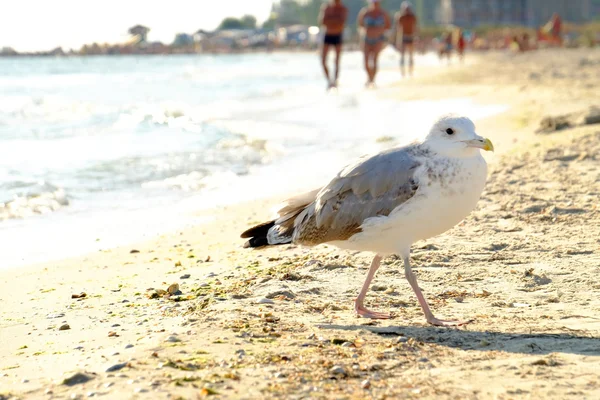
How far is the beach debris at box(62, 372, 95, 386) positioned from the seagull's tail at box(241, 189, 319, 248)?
59.6 inches

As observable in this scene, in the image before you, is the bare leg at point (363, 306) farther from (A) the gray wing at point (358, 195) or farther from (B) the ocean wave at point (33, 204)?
(B) the ocean wave at point (33, 204)

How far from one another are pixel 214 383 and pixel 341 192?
1.54 metres

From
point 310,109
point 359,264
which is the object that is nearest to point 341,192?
point 359,264

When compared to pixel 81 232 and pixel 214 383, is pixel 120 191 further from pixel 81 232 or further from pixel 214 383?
pixel 214 383

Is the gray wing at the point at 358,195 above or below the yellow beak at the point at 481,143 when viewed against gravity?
below

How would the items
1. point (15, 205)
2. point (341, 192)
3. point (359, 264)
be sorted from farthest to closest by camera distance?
point (15, 205) → point (359, 264) → point (341, 192)

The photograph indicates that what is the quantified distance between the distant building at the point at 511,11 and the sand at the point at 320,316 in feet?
431

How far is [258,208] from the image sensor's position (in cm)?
809

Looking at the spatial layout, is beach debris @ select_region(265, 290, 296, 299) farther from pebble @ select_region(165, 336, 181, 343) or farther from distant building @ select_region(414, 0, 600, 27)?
distant building @ select_region(414, 0, 600, 27)

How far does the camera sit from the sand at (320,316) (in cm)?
351

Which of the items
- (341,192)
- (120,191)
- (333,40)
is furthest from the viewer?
(333,40)

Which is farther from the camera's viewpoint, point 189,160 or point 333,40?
point 333,40

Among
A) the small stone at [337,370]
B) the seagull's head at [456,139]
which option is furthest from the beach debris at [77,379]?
the seagull's head at [456,139]

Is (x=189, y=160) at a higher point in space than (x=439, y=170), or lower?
lower
